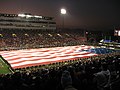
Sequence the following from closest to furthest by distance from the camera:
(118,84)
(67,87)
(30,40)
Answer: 1. (67,87)
2. (118,84)
3. (30,40)

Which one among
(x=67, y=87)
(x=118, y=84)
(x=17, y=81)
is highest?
(x=67, y=87)

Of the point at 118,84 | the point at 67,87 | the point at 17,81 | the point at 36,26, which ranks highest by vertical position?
the point at 36,26

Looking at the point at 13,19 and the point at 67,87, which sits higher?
the point at 13,19

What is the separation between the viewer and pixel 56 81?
26.9 feet

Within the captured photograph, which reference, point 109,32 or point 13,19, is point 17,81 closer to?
point 13,19

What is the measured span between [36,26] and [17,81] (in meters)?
76.1

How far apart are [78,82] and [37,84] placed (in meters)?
1.89

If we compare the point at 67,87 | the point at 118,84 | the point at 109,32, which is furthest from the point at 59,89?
the point at 109,32

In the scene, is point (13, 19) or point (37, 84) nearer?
point (37, 84)

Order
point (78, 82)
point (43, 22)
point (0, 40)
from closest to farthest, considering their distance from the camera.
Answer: point (78, 82), point (0, 40), point (43, 22)

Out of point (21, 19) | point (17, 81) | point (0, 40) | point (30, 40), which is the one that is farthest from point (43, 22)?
point (17, 81)

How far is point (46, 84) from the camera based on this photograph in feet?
25.2

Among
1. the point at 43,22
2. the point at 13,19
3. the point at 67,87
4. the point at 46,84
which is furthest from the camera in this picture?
the point at 43,22

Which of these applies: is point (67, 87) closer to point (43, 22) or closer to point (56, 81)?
point (56, 81)
